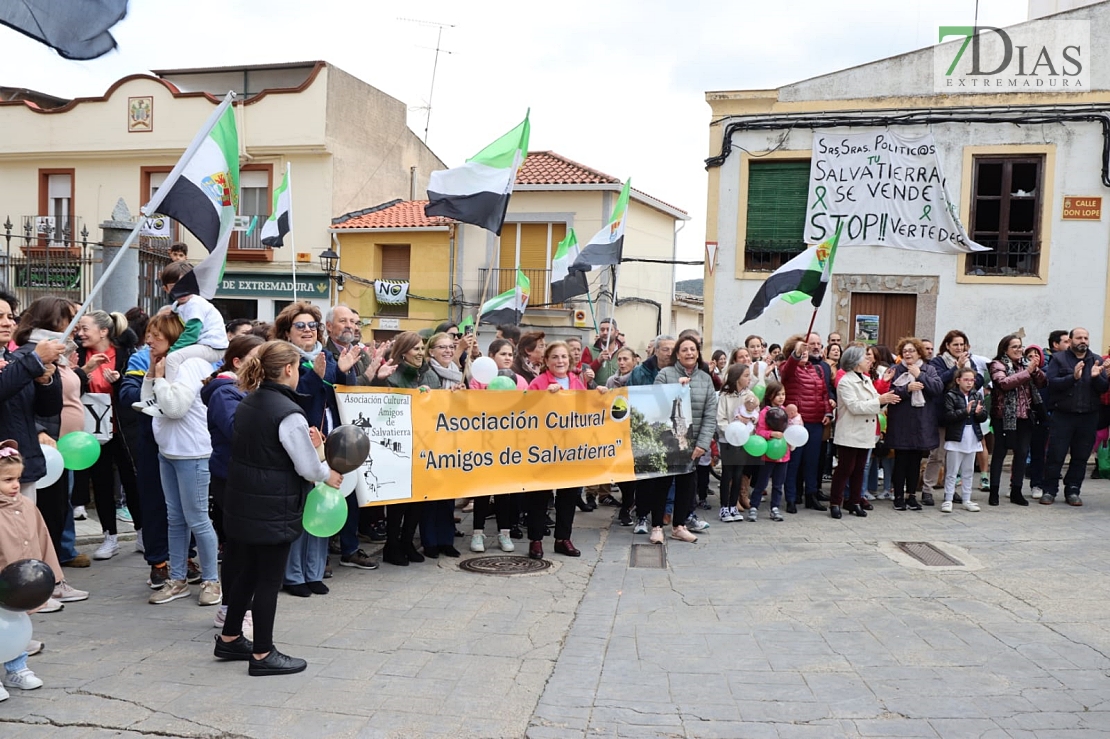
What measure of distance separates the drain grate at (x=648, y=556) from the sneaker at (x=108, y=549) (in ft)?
13.8

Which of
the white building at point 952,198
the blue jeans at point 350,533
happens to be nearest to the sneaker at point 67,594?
the blue jeans at point 350,533

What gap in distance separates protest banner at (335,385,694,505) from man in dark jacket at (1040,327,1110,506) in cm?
477

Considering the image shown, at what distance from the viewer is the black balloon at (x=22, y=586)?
4141 millimetres

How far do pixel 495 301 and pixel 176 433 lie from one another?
816cm

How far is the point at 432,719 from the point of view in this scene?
4305mm

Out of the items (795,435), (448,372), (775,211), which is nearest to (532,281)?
(775,211)

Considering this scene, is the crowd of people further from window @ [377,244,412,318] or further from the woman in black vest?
window @ [377,244,412,318]

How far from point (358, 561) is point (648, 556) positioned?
2.45 m

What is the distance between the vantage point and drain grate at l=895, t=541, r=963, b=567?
759cm

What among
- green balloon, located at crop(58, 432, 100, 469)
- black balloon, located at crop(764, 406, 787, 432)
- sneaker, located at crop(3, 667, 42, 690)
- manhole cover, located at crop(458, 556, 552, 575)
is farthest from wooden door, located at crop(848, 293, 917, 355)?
sneaker, located at crop(3, 667, 42, 690)

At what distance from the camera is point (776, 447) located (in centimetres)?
955

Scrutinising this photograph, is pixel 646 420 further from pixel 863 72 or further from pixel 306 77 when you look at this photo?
pixel 306 77

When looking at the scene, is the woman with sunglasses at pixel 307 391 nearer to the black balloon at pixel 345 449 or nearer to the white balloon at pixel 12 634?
the black balloon at pixel 345 449

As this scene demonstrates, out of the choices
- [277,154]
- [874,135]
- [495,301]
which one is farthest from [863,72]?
[277,154]
